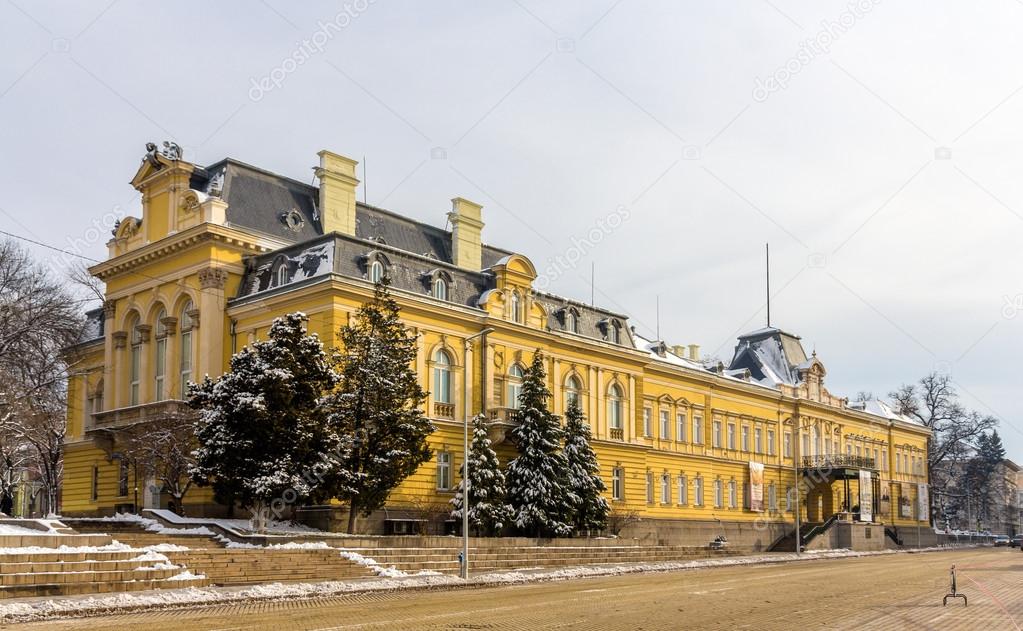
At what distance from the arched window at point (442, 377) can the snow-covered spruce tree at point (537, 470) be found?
10.6 feet

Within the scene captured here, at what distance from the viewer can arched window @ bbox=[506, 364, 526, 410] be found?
49.3 m

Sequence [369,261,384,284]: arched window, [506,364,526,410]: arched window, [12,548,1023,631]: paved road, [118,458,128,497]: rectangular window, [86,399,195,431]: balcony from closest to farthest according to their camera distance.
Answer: [12,548,1023,631]: paved road, [86,399,195,431]: balcony, [369,261,384,284]: arched window, [118,458,128,497]: rectangular window, [506,364,526,410]: arched window

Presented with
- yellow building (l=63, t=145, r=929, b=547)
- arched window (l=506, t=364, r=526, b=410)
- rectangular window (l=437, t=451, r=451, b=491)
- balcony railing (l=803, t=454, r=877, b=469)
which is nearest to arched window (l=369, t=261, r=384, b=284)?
yellow building (l=63, t=145, r=929, b=547)

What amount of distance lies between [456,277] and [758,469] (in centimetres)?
3385

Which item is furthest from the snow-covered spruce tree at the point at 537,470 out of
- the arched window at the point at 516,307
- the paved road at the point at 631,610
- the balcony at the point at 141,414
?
the balcony at the point at 141,414

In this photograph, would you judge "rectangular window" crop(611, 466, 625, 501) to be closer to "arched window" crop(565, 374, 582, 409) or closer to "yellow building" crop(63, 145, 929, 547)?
"yellow building" crop(63, 145, 929, 547)

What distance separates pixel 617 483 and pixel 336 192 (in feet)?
69.0

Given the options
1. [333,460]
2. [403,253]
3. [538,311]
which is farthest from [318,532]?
[538,311]

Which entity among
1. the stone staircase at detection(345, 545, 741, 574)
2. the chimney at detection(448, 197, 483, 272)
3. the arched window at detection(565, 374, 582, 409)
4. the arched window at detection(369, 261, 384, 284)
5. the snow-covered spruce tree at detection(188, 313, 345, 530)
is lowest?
the stone staircase at detection(345, 545, 741, 574)

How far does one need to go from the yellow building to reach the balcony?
0.07m

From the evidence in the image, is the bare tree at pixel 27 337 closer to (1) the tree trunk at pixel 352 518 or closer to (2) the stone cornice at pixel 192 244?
(2) the stone cornice at pixel 192 244

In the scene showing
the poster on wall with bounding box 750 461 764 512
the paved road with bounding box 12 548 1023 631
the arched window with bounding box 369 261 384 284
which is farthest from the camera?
the poster on wall with bounding box 750 461 764 512

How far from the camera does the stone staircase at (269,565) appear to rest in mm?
27500

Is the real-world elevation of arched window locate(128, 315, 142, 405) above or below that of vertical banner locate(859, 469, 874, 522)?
above
